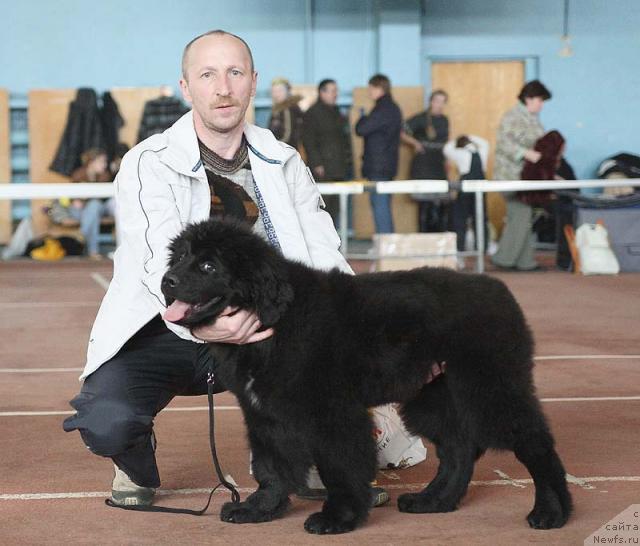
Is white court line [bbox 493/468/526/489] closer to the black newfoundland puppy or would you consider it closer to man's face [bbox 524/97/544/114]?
the black newfoundland puppy

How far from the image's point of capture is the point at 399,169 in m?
15.6

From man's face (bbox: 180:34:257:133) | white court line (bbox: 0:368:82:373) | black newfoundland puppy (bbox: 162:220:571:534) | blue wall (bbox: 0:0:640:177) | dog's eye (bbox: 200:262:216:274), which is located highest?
blue wall (bbox: 0:0:640:177)

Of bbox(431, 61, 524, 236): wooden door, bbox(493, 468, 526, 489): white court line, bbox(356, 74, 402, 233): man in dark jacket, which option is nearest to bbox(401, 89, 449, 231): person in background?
bbox(356, 74, 402, 233): man in dark jacket

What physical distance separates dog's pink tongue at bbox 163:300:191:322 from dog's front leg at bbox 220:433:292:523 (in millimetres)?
535

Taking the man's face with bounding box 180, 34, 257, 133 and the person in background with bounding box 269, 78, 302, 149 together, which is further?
the person in background with bounding box 269, 78, 302, 149

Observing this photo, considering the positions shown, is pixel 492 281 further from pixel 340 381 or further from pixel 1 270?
pixel 1 270

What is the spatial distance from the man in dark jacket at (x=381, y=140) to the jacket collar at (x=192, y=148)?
31.1 ft

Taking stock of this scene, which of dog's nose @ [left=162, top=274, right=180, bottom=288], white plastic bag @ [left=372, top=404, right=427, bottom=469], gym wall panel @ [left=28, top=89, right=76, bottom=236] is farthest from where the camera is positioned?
gym wall panel @ [left=28, top=89, right=76, bottom=236]

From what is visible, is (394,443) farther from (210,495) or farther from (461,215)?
(461,215)

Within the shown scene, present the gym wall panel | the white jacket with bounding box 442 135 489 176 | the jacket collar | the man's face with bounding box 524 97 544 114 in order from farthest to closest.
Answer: the gym wall panel < the white jacket with bounding box 442 135 489 176 < the man's face with bounding box 524 97 544 114 < the jacket collar

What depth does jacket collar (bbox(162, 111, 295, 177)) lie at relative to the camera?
3.48 m

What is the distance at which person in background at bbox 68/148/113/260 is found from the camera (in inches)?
587

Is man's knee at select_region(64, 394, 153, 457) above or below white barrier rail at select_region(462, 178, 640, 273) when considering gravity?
below

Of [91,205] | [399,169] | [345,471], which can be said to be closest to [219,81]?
[345,471]
